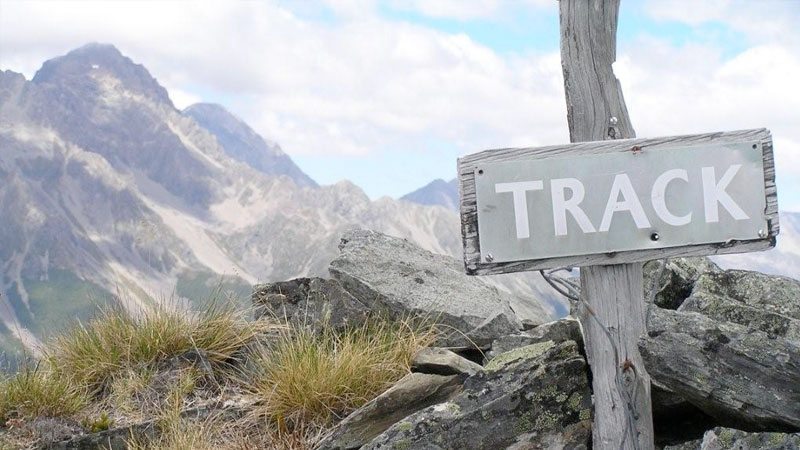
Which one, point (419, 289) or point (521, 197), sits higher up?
point (521, 197)

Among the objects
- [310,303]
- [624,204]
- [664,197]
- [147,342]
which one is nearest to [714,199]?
[664,197]

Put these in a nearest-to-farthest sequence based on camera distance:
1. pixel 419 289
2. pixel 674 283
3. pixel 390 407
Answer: pixel 390 407, pixel 674 283, pixel 419 289

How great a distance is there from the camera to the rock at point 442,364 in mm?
8031

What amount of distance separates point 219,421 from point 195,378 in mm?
914

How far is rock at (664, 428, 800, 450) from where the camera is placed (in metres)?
5.31

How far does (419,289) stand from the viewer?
33.2 ft

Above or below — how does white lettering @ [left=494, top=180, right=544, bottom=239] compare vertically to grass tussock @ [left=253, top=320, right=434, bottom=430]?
above

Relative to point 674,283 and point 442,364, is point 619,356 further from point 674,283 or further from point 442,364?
point 442,364

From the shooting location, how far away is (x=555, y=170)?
18.7 ft

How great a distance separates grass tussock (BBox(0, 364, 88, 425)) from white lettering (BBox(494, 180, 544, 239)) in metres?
5.59

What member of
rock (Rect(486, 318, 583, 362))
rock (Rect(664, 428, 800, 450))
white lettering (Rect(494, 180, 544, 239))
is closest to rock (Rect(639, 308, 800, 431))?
rock (Rect(664, 428, 800, 450))

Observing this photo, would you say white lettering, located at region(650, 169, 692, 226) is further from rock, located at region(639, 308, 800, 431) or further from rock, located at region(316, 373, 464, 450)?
rock, located at region(316, 373, 464, 450)

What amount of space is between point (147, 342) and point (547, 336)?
4.61 m

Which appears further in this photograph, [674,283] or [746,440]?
[674,283]
